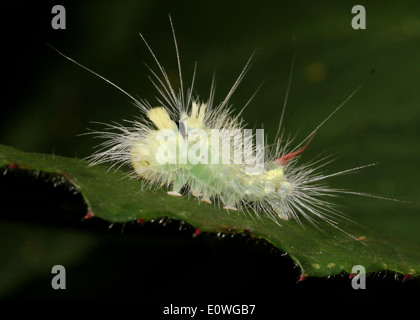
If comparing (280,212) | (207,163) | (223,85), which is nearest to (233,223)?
(207,163)

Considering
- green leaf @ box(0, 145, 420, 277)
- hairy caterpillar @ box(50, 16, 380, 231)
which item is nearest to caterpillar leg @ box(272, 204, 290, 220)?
hairy caterpillar @ box(50, 16, 380, 231)

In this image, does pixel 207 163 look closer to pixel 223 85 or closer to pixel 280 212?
pixel 280 212

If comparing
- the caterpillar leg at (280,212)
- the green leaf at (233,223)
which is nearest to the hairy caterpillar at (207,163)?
the caterpillar leg at (280,212)

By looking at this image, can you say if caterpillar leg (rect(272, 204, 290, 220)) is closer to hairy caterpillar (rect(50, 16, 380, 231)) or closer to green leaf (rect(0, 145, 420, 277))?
hairy caterpillar (rect(50, 16, 380, 231))

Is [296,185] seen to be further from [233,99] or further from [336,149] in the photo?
[233,99]

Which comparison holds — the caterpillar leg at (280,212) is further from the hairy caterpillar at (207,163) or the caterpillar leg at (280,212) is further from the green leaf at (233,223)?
the green leaf at (233,223)
